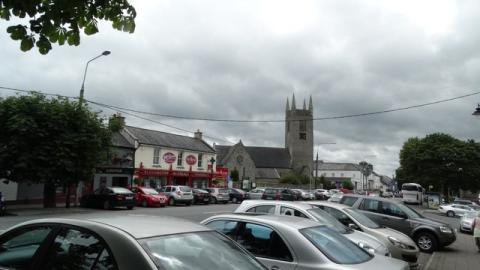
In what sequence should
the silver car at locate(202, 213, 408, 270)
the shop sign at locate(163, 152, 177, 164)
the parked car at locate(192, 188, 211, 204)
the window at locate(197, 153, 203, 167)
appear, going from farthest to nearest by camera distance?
the window at locate(197, 153, 203, 167)
the shop sign at locate(163, 152, 177, 164)
the parked car at locate(192, 188, 211, 204)
the silver car at locate(202, 213, 408, 270)

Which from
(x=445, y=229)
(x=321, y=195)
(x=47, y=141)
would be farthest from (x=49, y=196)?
(x=321, y=195)

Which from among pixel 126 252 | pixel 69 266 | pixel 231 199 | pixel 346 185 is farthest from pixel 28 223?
pixel 346 185

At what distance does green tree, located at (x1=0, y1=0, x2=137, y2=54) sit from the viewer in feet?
15.7

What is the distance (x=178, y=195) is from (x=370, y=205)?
77.8 feet

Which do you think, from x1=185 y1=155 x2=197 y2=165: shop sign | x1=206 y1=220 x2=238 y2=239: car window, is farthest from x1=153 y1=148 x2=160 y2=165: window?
x1=206 y1=220 x2=238 y2=239: car window

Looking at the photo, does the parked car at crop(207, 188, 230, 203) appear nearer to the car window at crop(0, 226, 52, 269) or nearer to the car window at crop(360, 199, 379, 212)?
the car window at crop(360, 199, 379, 212)

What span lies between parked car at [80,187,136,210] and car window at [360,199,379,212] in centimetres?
1863

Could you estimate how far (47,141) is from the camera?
26594 millimetres

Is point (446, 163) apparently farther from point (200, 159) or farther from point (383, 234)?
point (383, 234)

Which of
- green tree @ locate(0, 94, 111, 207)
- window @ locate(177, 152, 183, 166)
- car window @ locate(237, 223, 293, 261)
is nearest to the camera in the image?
car window @ locate(237, 223, 293, 261)

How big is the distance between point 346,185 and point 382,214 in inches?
4134

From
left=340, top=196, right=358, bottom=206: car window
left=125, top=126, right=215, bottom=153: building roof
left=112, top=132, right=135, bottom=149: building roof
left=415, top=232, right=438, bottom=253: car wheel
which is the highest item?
left=125, top=126, right=215, bottom=153: building roof

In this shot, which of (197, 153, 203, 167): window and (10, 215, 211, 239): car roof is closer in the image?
(10, 215, 211, 239): car roof

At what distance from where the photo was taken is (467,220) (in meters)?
24.9
